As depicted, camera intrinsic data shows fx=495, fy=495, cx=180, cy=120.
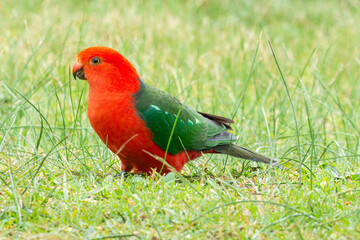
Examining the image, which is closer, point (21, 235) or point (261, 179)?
point (21, 235)

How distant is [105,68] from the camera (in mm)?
3027

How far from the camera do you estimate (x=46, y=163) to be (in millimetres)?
2998

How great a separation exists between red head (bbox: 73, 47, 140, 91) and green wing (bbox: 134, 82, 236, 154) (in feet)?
0.37

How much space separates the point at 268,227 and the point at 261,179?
0.71 m

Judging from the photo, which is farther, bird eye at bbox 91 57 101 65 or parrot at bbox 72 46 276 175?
bird eye at bbox 91 57 101 65

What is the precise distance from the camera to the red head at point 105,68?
9.87 feet

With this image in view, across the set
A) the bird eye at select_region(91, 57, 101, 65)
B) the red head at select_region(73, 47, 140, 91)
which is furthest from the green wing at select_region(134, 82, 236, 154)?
the bird eye at select_region(91, 57, 101, 65)

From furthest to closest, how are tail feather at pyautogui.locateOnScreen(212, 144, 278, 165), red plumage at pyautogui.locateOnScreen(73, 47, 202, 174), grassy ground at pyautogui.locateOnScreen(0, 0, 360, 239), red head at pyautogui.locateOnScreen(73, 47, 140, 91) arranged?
1. tail feather at pyautogui.locateOnScreen(212, 144, 278, 165)
2. red head at pyautogui.locateOnScreen(73, 47, 140, 91)
3. red plumage at pyautogui.locateOnScreen(73, 47, 202, 174)
4. grassy ground at pyautogui.locateOnScreen(0, 0, 360, 239)

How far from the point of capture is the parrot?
2.91 meters

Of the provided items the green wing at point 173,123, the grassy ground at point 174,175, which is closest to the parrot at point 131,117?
the green wing at point 173,123

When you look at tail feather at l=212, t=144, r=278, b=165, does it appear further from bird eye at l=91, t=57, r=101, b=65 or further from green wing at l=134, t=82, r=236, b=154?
bird eye at l=91, t=57, r=101, b=65

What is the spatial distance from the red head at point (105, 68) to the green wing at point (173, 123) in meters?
0.11

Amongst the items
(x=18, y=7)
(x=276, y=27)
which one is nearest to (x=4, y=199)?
(x=18, y=7)

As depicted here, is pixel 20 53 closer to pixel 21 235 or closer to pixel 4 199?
pixel 4 199
